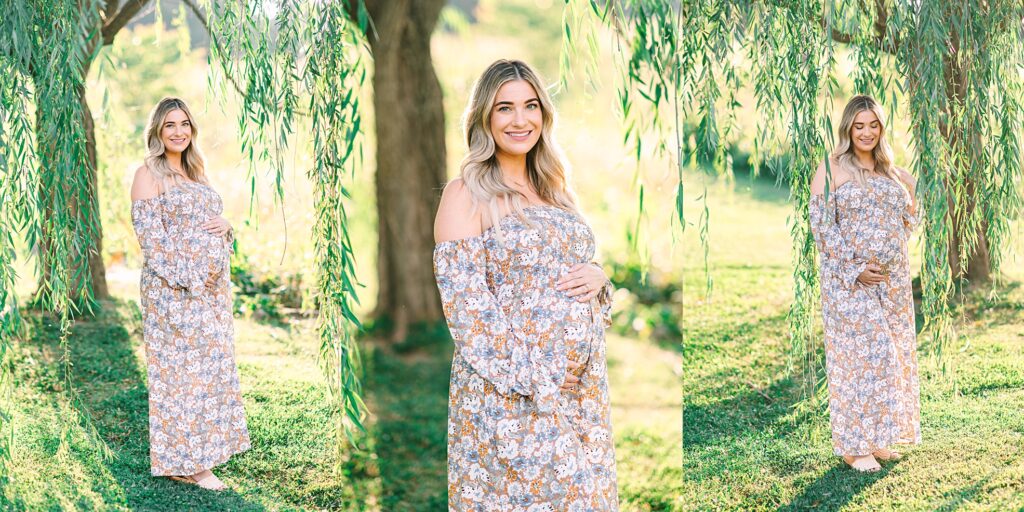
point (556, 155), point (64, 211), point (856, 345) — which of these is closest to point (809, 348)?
point (856, 345)

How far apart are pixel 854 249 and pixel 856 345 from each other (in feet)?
1.26

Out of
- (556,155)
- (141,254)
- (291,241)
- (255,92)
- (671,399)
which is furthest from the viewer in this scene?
(671,399)

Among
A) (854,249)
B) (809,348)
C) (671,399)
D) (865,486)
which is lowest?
(671,399)

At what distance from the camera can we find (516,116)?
7.99 ft

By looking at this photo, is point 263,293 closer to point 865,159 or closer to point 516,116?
point 516,116

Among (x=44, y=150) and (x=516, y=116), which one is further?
(x=44, y=150)

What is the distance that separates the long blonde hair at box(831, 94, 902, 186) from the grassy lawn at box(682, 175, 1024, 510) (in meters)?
0.30

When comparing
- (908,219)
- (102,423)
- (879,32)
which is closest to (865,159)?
(908,219)

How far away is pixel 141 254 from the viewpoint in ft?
10.8

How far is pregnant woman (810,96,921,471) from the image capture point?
3170 mm

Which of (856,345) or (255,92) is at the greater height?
(255,92)

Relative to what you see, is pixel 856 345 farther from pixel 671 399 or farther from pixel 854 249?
pixel 671 399

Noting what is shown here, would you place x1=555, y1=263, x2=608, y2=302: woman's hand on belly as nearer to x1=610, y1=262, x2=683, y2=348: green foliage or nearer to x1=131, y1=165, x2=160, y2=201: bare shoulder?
x1=131, y1=165, x2=160, y2=201: bare shoulder

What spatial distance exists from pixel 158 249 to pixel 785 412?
2631 millimetres
